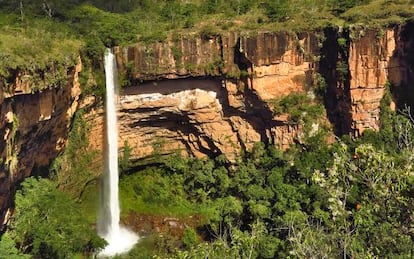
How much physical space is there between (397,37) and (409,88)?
225 centimetres

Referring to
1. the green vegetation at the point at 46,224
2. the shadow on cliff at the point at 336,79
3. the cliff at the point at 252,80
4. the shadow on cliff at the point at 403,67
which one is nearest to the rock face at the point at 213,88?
the cliff at the point at 252,80

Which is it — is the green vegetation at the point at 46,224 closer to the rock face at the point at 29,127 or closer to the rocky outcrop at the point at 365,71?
the rock face at the point at 29,127

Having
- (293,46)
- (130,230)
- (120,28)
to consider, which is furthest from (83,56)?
(293,46)

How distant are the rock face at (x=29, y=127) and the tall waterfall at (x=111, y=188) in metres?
1.48

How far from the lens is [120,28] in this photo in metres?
18.8

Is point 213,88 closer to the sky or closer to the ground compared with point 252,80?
closer to the ground

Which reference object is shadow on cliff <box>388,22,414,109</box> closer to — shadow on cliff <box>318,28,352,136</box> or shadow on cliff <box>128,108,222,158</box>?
shadow on cliff <box>318,28,352,136</box>

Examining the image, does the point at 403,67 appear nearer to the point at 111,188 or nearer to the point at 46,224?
the point at 111,188

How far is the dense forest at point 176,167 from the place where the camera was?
13422mm

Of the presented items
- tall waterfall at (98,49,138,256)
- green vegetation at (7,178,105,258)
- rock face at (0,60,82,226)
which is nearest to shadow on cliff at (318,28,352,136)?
tall waterfall at (98,49,138,256)

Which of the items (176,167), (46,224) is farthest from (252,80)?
(46,224)

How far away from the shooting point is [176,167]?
67.5 feet

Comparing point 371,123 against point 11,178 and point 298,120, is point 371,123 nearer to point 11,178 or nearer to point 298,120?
point 298,120

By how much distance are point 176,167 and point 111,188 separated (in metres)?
3.12
